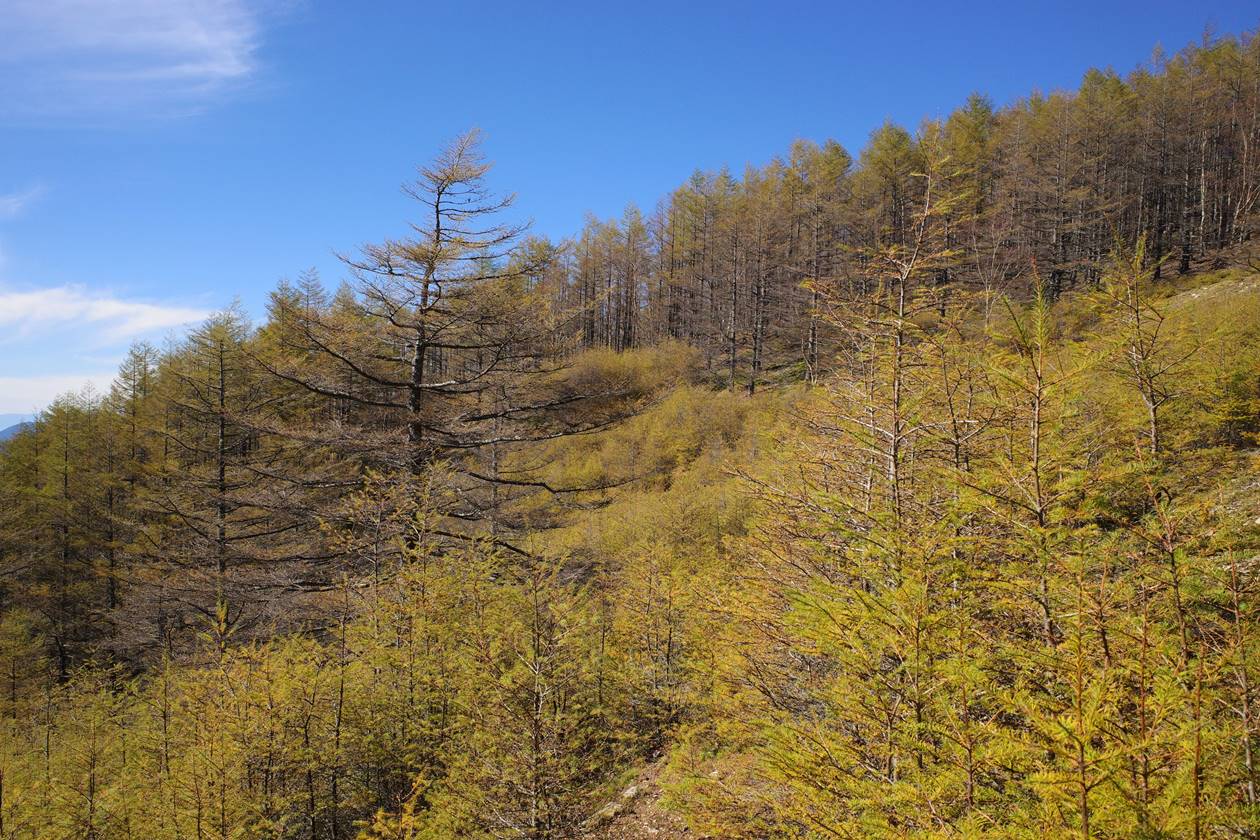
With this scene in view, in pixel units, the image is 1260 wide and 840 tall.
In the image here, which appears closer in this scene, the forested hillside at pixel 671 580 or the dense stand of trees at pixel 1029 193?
the forested hillside at pixel 671 580

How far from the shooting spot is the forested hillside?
2736 mm

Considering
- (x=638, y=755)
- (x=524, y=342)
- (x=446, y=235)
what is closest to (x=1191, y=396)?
(x=638, y=755)

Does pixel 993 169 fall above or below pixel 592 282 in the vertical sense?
above

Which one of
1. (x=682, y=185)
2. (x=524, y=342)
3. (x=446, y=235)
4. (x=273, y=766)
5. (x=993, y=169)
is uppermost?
(x=682, y=185)

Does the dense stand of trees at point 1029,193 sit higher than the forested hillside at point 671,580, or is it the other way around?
the dense stand of trees at point 1029,193

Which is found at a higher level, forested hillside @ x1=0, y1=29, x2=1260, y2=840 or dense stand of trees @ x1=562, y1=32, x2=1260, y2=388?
dense stand of trees @ x1=562, y1=32, x2=1260, y2=388

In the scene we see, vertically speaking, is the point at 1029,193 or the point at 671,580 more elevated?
the point at 1029,193

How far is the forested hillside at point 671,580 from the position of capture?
2.74 m

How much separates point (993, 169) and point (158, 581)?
153 ft

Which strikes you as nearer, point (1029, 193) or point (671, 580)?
point (671, 580)

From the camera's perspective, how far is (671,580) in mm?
9633

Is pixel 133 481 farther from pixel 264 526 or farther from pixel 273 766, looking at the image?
pixel 273 766

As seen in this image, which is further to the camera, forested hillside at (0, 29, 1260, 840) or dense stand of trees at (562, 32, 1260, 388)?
dense stand of trees at (562, 32, 1260, 388)

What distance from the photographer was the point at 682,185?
42438mm
